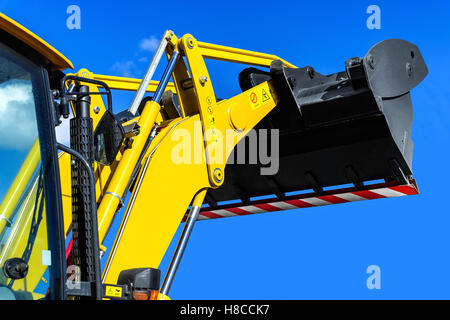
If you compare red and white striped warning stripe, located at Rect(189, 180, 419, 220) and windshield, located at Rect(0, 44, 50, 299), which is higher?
red and white striped warning stripe, located at Rect(189, 180, 419, 220)

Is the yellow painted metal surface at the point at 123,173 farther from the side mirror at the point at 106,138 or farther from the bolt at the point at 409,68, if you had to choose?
the bolt at the point at 409,68

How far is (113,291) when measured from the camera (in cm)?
254

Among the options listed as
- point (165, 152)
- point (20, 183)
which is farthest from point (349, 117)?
point (20, 183)

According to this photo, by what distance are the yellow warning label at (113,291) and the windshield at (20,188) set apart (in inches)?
14.5

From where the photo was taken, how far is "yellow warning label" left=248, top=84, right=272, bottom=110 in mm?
3940

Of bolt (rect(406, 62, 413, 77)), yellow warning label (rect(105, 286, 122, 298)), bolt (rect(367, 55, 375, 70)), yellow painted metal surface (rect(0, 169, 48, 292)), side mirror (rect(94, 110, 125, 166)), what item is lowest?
yellow warning label (rect(105, 286, 122, 298))

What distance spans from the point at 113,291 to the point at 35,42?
1120mm

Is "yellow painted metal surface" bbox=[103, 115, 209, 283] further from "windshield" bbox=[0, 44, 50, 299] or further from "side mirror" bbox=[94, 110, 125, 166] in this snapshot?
"windshield" bbox=[0, 44, 50, 299]

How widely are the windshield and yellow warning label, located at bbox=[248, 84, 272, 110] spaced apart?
184 centimetres

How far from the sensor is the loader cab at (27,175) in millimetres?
2127

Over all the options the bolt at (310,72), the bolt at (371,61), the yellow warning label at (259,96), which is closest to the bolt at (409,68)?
the bolt at (371,61)

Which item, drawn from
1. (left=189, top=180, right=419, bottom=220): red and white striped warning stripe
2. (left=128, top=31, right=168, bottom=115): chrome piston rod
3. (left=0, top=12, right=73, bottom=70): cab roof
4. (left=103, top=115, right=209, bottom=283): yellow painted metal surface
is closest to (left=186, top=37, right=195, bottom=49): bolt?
(left=128, top=31, right=168, bottom=115): chrome piston rod

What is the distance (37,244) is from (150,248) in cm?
80
